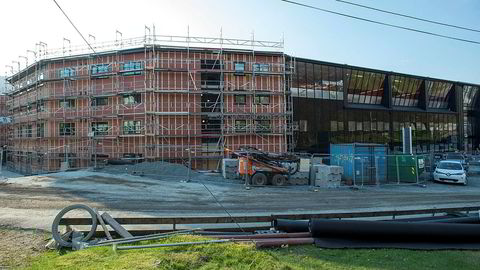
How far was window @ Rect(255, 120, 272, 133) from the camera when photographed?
32.7 meters

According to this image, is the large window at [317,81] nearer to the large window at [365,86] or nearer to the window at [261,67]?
the large window at [365,86]

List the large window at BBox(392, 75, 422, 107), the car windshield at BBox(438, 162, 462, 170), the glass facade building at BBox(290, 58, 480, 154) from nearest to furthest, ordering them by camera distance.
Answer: the car windshield at BBox(438, 162, 462, 170) < the glass facade building at BBox(290, 58, 480, 154) < the large window at BBox(392, 75, 422, 107)

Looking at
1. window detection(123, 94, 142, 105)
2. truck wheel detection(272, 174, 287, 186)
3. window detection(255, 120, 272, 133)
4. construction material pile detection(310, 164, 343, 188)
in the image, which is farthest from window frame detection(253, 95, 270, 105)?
construction material pile detection(310, 164, 343, 188)

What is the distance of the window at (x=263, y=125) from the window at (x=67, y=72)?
1698cm

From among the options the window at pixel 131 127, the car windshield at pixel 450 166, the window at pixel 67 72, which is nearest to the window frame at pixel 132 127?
the window at pixel 131 127

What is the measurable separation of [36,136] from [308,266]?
36.9 m

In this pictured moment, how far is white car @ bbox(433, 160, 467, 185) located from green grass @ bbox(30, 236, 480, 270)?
19.7 metres

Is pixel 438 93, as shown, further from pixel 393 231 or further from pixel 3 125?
pixel 3 125

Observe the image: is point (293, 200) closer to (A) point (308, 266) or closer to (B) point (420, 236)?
(B) point (420, 236)

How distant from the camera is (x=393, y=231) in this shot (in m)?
7.25

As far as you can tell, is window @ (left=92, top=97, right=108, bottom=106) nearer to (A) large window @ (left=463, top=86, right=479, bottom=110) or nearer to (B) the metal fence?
(B) the metal fence

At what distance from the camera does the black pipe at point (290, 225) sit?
8062 millimetres

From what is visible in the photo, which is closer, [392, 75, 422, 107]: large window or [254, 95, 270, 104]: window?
[254, 95, 270, 104]: window

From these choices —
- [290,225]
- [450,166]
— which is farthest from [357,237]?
[450,166]
